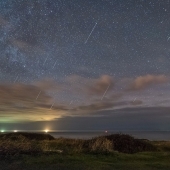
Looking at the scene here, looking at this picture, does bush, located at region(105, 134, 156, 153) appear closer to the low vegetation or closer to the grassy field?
the low vegetation

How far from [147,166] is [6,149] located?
34.3 ft

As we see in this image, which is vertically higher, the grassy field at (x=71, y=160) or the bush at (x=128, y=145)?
the bush at (x=128, y=145)

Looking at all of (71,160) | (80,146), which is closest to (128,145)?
(80,146)

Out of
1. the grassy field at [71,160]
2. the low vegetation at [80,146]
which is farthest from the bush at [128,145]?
the grassy field at [71,160]

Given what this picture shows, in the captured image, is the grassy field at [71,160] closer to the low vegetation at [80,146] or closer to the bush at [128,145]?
the low vegetation at [80,146]

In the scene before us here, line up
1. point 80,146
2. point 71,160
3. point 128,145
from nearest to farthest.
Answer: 1. point 71,160
2. point 80,146
3. point 128,145

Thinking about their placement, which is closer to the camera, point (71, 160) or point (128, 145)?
point (71, 160)

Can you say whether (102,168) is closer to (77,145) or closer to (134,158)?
(134,158)

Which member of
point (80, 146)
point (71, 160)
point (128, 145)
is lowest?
point (71, 160)

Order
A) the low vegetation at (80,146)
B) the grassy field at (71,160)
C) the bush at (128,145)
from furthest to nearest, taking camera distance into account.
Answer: the bush at (128,145) < the low vegetation at (80,146) < the grassy field at (71,160)

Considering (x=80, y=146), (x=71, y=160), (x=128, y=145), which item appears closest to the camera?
(x=71, y=160)

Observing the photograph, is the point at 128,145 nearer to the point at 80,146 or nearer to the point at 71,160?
the point at 80,146

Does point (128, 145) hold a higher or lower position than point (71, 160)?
higher

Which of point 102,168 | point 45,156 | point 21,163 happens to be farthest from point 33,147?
point 102,168
